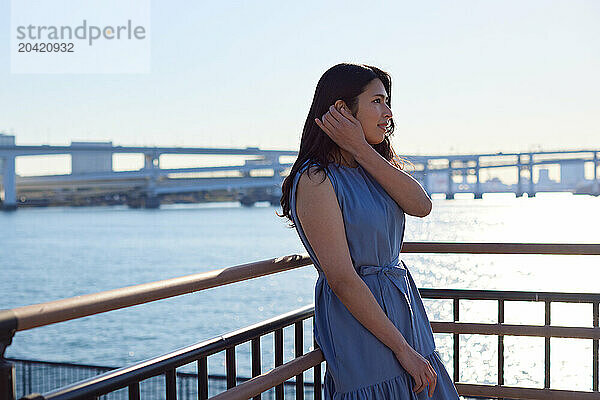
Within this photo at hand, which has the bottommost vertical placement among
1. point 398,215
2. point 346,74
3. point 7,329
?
point 7,329

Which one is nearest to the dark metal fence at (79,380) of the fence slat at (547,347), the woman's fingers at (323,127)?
the woman's fingers at (323,127)

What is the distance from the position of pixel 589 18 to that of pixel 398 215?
5883cm

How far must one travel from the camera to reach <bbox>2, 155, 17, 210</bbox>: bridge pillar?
43.3 meters

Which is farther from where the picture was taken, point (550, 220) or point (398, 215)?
point (550, 220)

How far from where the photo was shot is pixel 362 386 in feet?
5.79

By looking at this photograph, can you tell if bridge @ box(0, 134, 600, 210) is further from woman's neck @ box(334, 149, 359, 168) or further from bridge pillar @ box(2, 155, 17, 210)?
woman's neck @ box(334, 149, 359, 168)

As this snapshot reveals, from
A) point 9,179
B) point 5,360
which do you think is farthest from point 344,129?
point 9,179

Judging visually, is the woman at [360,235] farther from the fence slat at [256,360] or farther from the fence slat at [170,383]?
the fence slat at [170,383]

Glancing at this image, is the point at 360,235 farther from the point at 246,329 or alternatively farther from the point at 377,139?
the point at 246,329

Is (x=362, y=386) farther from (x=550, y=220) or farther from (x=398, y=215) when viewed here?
(x=550, y=220)

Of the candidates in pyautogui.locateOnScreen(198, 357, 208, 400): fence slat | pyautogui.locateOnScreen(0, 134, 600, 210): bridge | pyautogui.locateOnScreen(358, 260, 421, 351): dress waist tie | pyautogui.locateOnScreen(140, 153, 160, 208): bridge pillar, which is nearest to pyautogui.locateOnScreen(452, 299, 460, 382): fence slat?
pyautogui.locateOnScreen(358, 260, 421, 351): dress waist tie

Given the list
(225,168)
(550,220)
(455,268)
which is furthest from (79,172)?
(550,220)

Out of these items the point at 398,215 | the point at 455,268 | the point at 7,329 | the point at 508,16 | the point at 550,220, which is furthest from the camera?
the point at 550,220

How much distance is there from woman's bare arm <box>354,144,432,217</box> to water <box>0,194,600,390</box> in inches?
287
